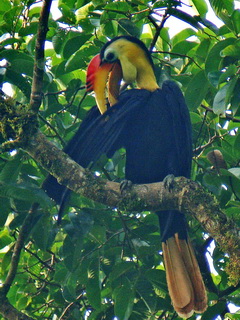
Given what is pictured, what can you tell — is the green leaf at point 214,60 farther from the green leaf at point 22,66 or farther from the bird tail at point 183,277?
the bird tail at point 183,277

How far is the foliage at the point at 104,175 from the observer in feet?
10.4

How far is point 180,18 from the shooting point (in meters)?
3.26

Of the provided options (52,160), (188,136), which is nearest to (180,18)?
(188,136)

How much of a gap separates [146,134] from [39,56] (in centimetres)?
125

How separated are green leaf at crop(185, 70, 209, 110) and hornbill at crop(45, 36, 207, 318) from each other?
33 cm

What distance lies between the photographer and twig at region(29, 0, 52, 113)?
2.97 meters

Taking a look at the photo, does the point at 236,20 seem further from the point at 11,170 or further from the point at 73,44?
the point at 11,170

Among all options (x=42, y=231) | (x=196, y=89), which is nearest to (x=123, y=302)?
(x=42, y=231)

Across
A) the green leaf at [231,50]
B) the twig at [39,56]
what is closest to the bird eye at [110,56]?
the twig at [39,56]

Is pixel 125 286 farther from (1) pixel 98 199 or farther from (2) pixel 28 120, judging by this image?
(2) pixel 28 120

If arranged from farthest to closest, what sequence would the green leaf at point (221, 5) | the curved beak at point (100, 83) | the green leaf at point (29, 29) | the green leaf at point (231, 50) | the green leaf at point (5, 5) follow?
the curved beak at point (100, 83) → the green leaf at point (5, 5) → the green leaf at point (29, 29) → the green leaf at point (221, 5) → the green leaf at point (231, 50)

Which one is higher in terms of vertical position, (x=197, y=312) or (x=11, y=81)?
(x=11, y=81)

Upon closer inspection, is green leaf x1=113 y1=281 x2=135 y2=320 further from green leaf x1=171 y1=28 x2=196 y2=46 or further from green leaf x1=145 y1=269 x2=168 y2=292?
green leaf x1=171 y1=28 x2=196 y2=46

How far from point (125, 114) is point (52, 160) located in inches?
32.2
